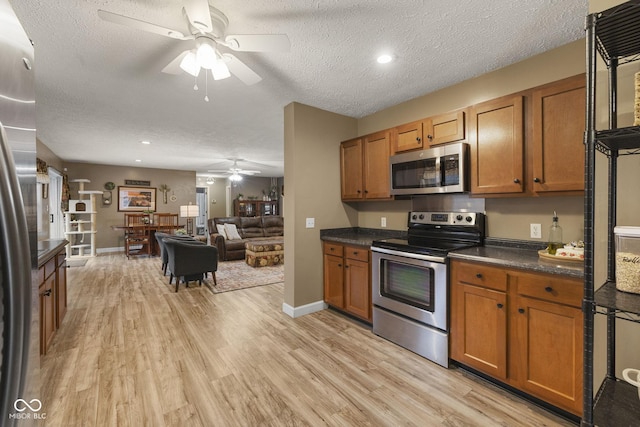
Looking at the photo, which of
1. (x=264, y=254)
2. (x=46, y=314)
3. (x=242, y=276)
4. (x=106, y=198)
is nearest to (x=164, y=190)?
(x=106, y=198)

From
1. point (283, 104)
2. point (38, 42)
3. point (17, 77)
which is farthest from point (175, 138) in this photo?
point (17, 77)

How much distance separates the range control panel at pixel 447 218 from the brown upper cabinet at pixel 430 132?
672mm

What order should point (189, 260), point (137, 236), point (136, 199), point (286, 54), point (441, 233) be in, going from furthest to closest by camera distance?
1. point (136, 199)
2. point (137, 236)
3. point (189, 260)
4. point (441, 233)
5. point (286, 54)

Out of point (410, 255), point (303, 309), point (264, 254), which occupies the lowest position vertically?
point (303, 309)

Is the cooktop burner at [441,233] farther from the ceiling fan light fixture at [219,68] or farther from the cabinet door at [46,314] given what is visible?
the cabinet door at [46,314]

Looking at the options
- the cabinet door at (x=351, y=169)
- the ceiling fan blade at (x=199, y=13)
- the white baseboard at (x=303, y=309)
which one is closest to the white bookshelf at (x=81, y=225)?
the white baseboard at (x=303, y=309)

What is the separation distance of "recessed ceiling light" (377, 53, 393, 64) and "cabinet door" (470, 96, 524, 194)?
0.82m

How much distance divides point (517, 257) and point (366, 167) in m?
1.79

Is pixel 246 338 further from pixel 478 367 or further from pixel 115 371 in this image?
pixel 478 367

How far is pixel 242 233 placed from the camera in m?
7.88

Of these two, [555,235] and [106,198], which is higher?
[106,198]

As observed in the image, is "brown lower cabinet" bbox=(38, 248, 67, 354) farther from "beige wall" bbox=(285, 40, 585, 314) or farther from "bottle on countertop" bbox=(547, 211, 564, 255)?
"bottle on countertop" bbox=(547, 211, 564, 255)

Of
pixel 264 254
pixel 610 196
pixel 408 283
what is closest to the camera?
pixel 610 196

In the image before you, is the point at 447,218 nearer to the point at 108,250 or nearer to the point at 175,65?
the point at 175,65
